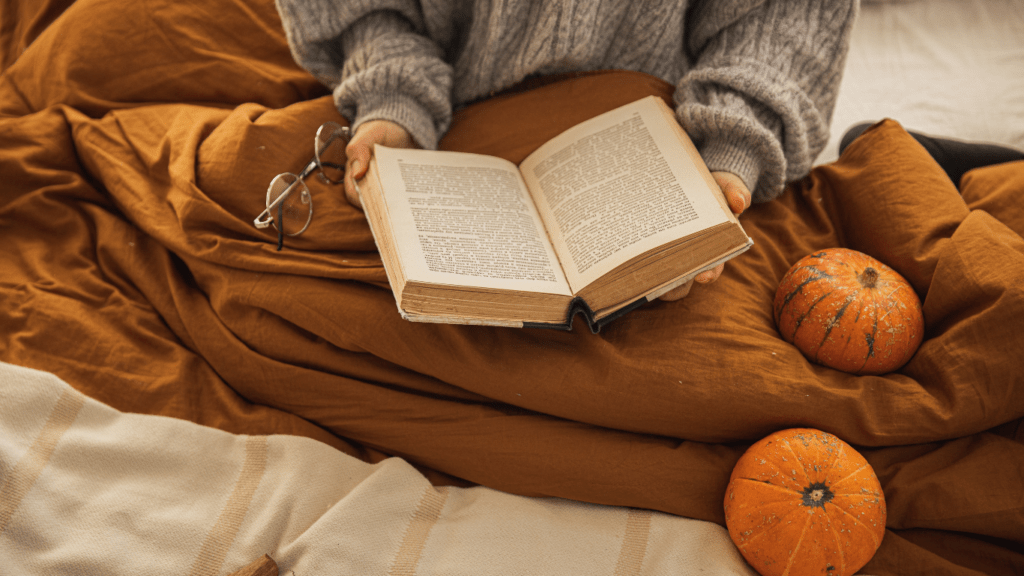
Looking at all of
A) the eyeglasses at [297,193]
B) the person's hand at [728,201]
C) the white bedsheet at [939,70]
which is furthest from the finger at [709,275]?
the white bedsheet at [939,70]

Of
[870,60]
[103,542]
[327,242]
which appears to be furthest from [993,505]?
[870,60]

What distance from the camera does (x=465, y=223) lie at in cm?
75

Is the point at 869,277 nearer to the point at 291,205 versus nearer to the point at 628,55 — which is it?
the point at 628,55

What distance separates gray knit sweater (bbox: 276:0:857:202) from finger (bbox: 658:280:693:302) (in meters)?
0.19

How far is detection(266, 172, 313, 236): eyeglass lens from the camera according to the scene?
2.82 feet

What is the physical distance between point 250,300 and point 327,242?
0.13 m

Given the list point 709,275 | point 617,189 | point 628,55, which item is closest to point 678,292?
point 709,275

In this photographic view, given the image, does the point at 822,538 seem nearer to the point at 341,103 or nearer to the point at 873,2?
the point at 341,103

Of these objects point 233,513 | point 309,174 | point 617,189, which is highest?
point 617,189

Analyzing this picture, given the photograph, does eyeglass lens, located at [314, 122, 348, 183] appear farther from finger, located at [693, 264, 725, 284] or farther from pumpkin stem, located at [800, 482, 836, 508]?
pumpkin stem, located at [800, 482, 836, 508]

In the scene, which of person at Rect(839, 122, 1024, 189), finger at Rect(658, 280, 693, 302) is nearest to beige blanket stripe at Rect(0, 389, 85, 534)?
finger at Rect(658, 280, 693, 302)

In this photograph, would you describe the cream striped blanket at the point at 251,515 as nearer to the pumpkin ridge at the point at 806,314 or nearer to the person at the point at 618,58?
the pumpkin ridge at the point at 806,314

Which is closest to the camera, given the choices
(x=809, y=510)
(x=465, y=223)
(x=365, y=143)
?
(x=809, y=510)

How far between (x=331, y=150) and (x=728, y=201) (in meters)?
0.59
